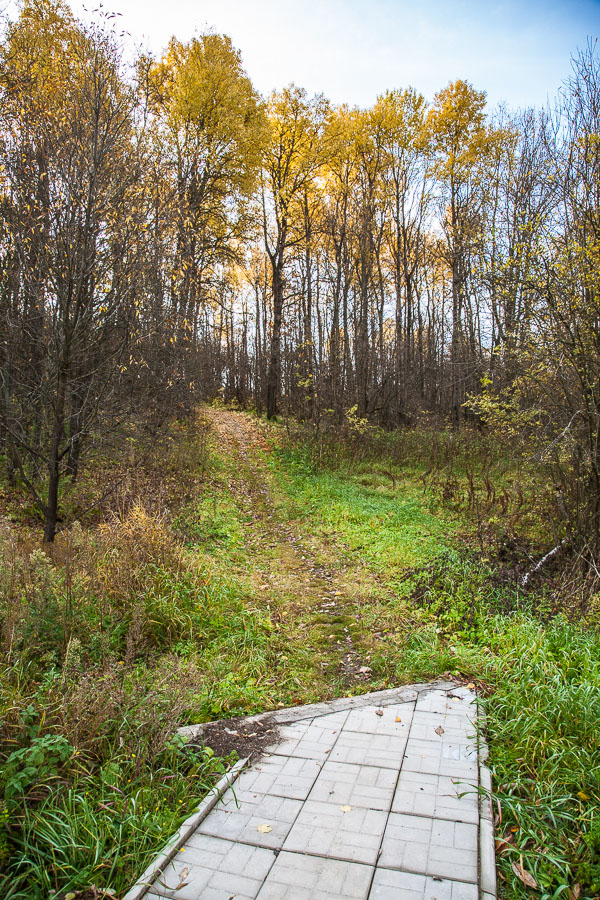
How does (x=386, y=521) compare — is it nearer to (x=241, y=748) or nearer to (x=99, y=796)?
(x=241, y=748)

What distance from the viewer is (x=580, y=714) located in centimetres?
348

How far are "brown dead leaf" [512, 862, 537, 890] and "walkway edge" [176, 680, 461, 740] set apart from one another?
5.23ft

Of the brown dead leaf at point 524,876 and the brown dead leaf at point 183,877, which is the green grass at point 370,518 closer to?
the brown dead leaf at point 524,876

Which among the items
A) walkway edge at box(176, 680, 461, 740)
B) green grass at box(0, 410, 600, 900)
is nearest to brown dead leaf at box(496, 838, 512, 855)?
green grass at box(0, 410, 600, 900)

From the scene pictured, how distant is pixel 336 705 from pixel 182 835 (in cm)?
166

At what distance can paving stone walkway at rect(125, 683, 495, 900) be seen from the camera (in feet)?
7.88

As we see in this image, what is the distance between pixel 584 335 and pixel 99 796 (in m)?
7.32

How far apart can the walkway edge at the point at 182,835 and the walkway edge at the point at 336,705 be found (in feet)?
1.65

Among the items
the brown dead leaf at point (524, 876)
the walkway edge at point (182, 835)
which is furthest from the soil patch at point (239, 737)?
the brown dead leaf at point (524, 876)

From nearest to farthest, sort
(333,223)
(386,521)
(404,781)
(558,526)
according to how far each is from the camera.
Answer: (404,781) < (558,526) < (386,521) < (333,223)

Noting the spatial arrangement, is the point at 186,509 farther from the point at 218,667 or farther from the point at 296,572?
the point at 218,667

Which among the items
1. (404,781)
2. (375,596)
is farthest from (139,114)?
(404,781)

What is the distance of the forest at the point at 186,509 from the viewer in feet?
9.98

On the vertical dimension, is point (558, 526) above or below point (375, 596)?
above
